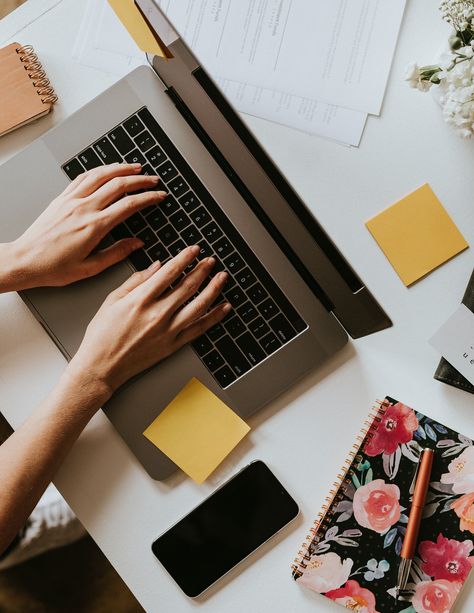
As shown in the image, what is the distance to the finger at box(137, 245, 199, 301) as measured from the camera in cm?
84

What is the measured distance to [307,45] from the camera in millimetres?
901

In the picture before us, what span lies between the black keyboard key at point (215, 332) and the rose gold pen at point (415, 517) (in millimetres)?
330

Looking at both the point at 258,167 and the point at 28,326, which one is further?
the point at 28,326

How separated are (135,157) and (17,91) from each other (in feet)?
0.70

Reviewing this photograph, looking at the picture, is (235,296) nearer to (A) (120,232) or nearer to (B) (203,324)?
(B) (203,324)

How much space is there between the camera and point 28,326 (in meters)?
0.91

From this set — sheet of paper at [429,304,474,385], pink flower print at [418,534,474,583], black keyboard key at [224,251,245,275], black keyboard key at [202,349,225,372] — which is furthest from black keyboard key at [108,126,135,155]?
pink flower print at [418,534,474,583]

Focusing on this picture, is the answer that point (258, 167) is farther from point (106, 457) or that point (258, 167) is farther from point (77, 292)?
point (106, 457)

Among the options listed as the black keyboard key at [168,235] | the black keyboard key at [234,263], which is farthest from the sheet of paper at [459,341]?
the black keyboard key at [168,235]

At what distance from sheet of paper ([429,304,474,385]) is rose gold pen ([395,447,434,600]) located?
0.13 metres

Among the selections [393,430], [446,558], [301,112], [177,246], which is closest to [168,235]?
[177,246]

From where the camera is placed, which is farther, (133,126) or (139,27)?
(133,126)

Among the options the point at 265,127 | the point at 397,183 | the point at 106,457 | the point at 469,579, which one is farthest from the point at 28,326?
the point at 469,579

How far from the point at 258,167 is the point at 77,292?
1.04 ft
